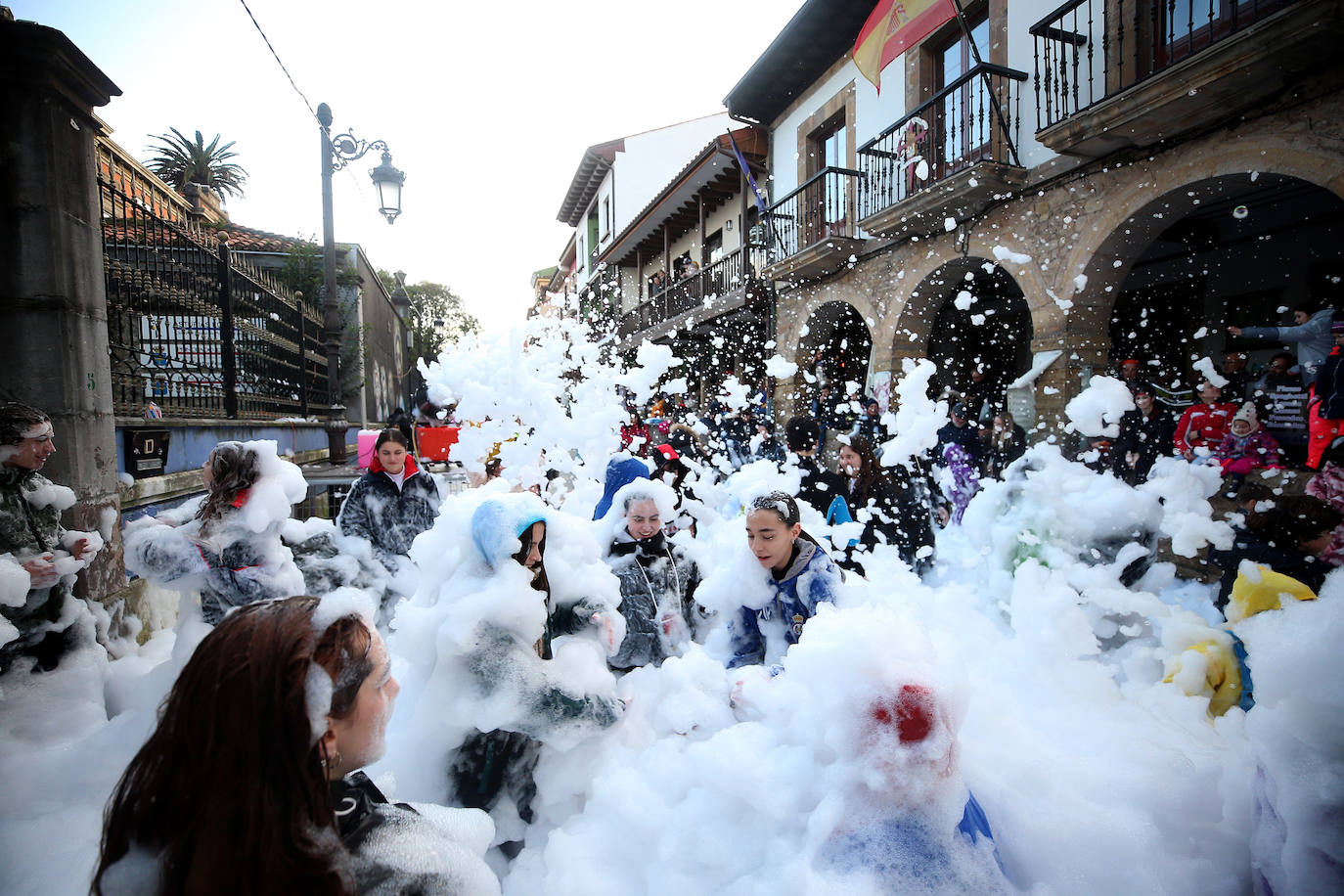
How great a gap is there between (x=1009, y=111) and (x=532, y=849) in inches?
354

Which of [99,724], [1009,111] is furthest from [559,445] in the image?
[1009,111]

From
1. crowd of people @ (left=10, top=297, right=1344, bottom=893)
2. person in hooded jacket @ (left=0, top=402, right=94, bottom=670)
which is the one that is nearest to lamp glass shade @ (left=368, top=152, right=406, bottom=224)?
crowd of people @ (left=10, top=297, right=1344, bottom=893)

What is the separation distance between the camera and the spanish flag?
7.51 metres

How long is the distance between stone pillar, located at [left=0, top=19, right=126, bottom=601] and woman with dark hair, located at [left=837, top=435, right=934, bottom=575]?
4.49m

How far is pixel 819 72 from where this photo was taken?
11.8 m

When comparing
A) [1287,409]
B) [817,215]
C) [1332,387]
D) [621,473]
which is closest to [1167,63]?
[1332,387]

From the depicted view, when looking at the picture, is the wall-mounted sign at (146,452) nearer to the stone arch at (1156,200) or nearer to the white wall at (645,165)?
the stone arch at (1156,200)

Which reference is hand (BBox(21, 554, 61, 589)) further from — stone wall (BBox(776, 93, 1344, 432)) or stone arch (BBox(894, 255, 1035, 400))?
stone arch (BBox(894, 255, 1035, 400))

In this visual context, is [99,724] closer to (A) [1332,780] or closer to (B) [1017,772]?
(B) [1017,772]

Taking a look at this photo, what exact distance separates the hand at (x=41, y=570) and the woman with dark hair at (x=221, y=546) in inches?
10.5

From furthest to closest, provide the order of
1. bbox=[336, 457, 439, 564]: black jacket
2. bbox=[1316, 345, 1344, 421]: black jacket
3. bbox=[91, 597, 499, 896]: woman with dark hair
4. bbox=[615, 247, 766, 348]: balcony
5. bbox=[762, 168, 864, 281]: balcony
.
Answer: bbox=[615, 247, 766, 348]: balcony
bbox=[762, 168, 864, 281]: balcony
bbox=[1316, 345, 1344, 421]: black jacket
bbox=[336, 457, 439, 564]: black jacket
bbox=[91, 597, 499, 896]: woman with dark hair

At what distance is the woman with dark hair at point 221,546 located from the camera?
9.24ft

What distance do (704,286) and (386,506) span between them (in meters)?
12.4

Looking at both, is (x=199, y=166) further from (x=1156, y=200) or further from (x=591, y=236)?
(x=1156, y=200)
